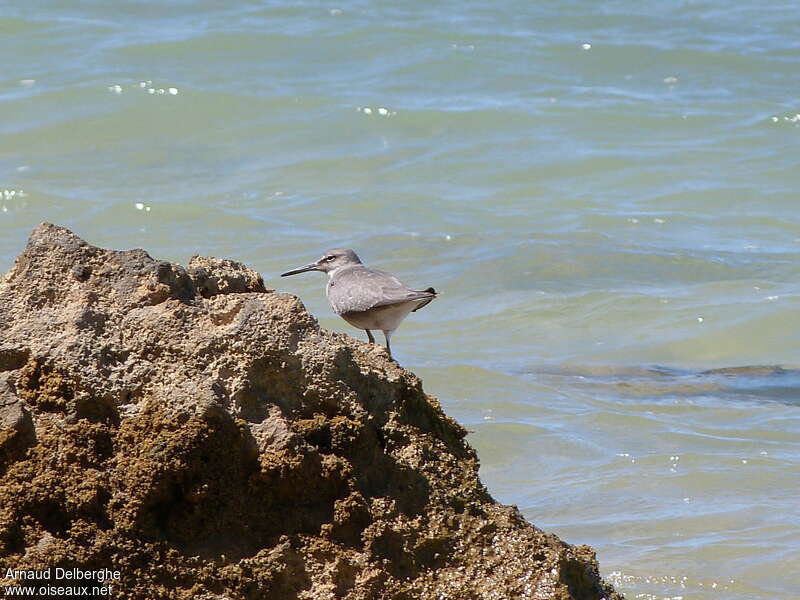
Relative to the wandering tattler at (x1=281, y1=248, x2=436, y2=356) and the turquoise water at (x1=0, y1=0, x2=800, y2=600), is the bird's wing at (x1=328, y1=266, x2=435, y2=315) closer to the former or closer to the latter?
the wandering tattler at (x1=281, y1=248, x2=436, y2=356)

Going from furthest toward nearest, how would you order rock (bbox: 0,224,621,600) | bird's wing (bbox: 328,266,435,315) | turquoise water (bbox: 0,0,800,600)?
turquoise water (bbox: 0,0,800,600)
bird's wing (bbox: 328,266,435,315)
rock (bbox: 0,224,621,600)

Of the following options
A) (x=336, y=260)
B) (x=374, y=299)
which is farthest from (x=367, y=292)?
(x=336, y=260)

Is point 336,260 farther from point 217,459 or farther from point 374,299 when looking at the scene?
point 217,459

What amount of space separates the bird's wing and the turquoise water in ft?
4.00

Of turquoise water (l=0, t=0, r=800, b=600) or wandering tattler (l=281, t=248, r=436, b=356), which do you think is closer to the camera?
wandering tattler (l=281, t=248, r=436, b=356)

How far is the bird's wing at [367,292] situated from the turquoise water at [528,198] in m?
1.22

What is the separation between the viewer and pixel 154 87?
1631cm

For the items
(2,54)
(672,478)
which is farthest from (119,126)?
(672,478)

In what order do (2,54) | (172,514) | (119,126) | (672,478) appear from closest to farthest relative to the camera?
(172,514)
(672,478)
(119,126)
(2,54)

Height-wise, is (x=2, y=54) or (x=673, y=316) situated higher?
(x=2, y=54)

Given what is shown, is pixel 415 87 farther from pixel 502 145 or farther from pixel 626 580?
pixel 626 580

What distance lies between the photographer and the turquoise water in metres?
7.11

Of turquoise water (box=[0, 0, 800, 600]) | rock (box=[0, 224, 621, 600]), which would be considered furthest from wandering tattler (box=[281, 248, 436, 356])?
rock (box=[0, 224, 621, 600])

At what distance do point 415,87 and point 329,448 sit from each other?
46.4 ft
